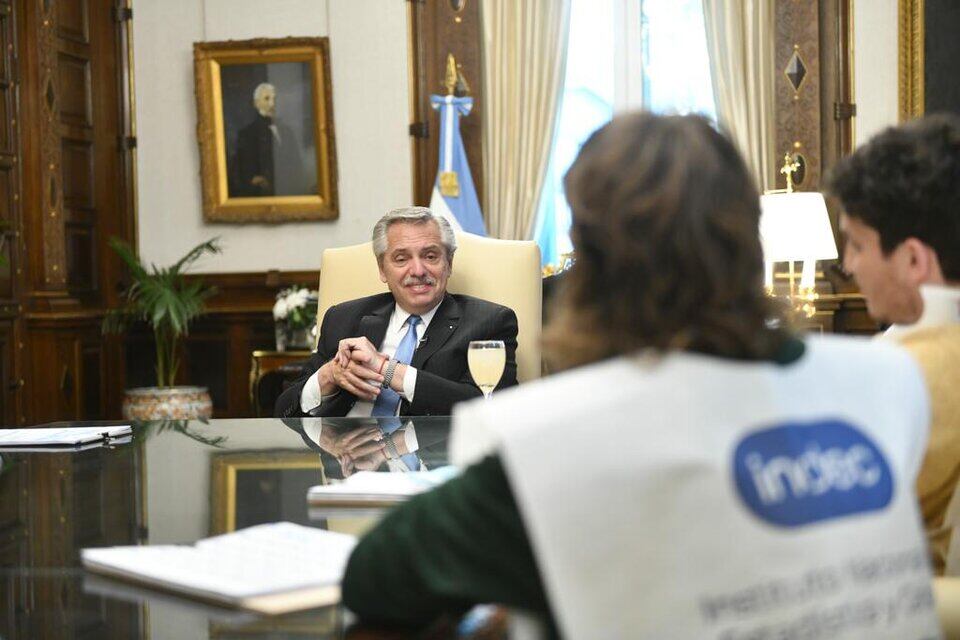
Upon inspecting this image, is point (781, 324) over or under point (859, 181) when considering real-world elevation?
under

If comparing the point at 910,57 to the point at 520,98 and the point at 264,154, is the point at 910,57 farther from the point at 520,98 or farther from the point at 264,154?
the point at 264,154

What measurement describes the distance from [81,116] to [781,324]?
7.14 meters

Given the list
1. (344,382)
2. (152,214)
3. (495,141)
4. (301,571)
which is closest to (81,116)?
(152,214)

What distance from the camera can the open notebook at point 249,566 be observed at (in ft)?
4.35

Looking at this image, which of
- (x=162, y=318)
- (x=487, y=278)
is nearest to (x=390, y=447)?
(x=487, y=278)

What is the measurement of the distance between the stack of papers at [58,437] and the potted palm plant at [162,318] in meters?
4.26

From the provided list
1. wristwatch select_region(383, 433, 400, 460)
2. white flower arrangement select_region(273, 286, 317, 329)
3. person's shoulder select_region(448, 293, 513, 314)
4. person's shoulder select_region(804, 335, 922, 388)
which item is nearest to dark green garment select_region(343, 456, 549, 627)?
person's shoulder select_region(804, 335, 922, 388)

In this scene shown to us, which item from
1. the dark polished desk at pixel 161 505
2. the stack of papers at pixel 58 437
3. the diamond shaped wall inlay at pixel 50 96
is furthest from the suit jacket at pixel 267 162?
the stack of papers at pixel 58 437

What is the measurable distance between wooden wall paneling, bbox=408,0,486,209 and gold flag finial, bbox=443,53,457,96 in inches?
1.6

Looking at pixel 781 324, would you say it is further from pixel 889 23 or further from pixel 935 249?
pixel 889 23

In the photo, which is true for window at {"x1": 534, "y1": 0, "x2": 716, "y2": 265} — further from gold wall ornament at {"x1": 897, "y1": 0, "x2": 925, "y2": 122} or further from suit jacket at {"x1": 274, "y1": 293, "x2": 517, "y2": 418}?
suit jacket at {"x1": 274, "y1": 293, "x2": 517, "y2": 418}

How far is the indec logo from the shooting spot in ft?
3.46

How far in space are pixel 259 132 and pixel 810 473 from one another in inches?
277

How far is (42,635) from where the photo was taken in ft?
4.15
